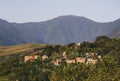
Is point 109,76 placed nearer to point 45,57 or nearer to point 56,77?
point 56,77

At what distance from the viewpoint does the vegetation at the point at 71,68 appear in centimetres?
9162

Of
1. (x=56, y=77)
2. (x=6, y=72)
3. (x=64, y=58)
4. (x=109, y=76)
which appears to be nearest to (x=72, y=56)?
(x=64, y=58)

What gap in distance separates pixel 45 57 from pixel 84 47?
62.5 feet

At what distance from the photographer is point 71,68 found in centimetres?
10188

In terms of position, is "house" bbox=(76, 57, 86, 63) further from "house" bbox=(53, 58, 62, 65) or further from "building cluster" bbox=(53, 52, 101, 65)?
"house" bbox=(53, 58, 62, 65)

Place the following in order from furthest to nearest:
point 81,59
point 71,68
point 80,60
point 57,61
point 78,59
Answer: point 78,59
point 81,59
point 57,61
point 80,60
point 71,68

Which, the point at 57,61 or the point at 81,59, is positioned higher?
the point at 81,59

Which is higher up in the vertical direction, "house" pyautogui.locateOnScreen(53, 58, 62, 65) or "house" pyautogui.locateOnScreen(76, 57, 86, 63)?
"house" pyautogui.locateOnScreen(76, 57, 86, 63)

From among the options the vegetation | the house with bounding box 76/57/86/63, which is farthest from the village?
the vegetation

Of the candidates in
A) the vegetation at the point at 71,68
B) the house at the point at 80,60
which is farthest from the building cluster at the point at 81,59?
the vegetation at the point at 71,68

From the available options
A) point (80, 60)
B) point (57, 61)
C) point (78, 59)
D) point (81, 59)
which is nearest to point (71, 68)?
point (80, 60)

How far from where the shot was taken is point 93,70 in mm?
98312

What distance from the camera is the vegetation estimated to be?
91.6 m

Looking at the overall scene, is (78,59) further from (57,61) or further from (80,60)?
(57,61)
